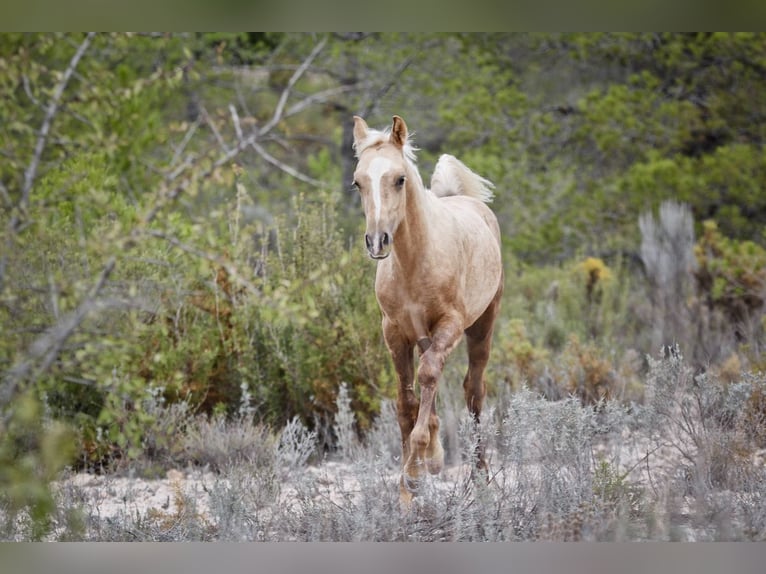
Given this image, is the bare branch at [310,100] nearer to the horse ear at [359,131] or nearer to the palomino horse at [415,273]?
the horse ear at [359,131]

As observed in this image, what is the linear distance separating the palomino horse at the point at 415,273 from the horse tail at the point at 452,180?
69cm

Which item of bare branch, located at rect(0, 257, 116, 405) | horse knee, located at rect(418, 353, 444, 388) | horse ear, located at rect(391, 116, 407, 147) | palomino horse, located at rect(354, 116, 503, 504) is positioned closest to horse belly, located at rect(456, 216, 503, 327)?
palomino horse, located at rect(354, 116, 503, 504)

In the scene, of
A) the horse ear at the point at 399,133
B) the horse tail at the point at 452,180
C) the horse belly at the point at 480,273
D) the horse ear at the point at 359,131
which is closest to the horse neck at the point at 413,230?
the horse ear at the point at 399,133

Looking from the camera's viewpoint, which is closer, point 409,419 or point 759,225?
point 409,419

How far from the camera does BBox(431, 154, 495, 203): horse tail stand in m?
5.99

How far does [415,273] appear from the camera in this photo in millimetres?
4672

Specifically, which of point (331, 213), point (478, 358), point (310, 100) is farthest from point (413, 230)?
point (310, 100)

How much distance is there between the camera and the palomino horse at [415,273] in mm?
4273

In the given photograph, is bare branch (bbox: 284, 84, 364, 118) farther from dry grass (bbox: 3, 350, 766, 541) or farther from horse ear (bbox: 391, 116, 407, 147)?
dry grass (bbox: 3, 350, 766, 541)
